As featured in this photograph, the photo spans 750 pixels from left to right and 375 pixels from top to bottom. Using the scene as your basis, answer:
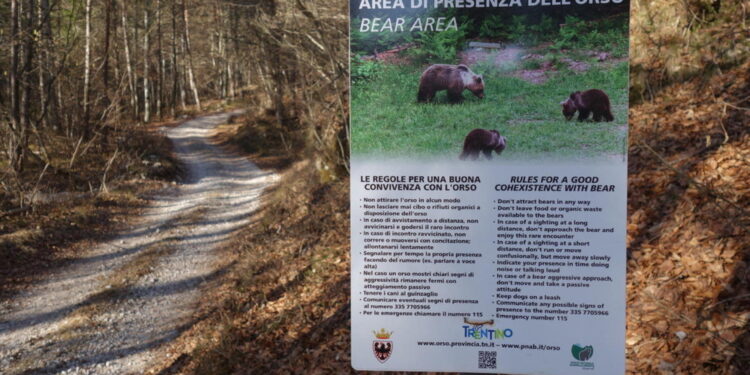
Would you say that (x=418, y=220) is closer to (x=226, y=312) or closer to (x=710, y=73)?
(x=226, y=312)

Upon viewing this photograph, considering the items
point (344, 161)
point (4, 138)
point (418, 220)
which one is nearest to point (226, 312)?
point (344, 161)

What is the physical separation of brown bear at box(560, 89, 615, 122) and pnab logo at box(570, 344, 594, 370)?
1241 millimetres

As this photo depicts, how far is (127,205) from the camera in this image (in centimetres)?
1647

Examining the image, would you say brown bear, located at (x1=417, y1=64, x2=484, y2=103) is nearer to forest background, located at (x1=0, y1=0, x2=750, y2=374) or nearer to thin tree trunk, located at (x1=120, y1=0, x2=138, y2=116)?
forest background, located at (x1=0, y1=0, x2=750, y2=374)

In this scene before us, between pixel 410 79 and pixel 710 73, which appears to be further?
pixel 710 73

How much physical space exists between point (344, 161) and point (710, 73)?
843 centimetres

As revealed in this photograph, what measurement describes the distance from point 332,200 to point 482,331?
10.7m

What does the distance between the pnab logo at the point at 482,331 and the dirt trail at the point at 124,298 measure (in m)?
6.37

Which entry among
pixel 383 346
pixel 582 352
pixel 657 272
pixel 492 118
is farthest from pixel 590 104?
pixel 657 272

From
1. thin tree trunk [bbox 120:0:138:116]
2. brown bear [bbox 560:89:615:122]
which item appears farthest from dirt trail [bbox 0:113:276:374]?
thin tree trunk [bbox 120:0:138:116]

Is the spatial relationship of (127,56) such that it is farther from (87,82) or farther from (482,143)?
(482,143)

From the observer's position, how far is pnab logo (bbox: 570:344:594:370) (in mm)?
3080

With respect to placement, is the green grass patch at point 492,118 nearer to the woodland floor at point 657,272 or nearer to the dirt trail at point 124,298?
the woodland floor at point 657,272

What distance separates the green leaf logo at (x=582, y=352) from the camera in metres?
3.08
